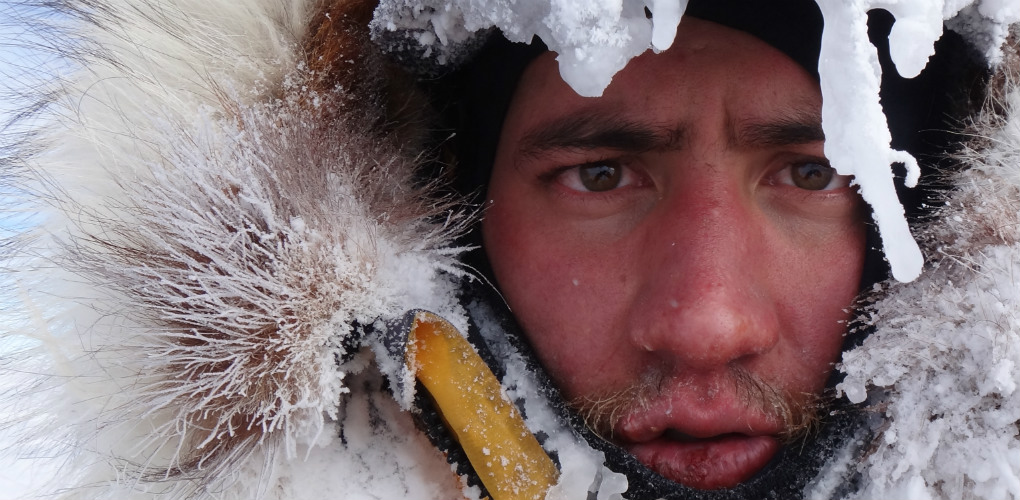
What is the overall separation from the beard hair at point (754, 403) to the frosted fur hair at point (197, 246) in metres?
0.28

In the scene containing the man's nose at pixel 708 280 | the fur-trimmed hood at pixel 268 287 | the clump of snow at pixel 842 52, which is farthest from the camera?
the man's nose at pixel 708 280

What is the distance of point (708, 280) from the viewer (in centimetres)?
98

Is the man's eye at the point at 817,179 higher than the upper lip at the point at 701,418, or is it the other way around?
the man's eye at the point at 817,179

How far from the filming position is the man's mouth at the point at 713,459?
1023 mm

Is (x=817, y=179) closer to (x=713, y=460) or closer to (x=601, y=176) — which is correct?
(x=601, y=176)

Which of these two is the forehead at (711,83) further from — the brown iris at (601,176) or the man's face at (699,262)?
the brown iris at (601,176)

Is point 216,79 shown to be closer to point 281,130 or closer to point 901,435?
point 281,130

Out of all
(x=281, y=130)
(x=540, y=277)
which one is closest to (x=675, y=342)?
(x=540, y=277)

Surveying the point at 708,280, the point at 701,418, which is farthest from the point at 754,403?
the point at 708,280

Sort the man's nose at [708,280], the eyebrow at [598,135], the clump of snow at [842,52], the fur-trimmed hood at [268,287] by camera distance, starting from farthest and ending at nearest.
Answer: the eyebrow at [598,135] < the man's nose at [708,280] < the fur-trimmed hood at [268,287] < the clump of snow at [842,52]

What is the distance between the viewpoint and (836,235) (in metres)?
1.08

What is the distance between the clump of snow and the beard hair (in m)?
0.35

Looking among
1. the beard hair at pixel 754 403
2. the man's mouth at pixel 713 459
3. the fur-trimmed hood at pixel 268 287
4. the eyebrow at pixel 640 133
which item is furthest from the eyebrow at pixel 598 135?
the man's mouth at pixel 713 459

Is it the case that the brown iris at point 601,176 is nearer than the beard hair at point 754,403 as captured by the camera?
No
